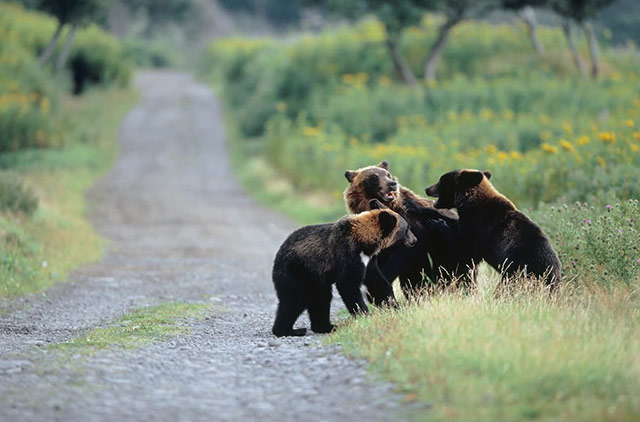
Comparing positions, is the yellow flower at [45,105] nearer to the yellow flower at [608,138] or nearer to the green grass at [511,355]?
the yellow flower at [608,138]

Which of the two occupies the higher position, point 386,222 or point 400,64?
point 400,64

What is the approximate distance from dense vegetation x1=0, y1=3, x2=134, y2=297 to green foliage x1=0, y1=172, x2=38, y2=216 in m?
0.02

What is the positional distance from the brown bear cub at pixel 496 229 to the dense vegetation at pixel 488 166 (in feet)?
1.25

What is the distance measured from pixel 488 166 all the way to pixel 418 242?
306 inches

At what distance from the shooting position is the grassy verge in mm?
12874

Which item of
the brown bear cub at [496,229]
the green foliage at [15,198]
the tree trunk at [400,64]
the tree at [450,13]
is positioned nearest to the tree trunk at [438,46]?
the tree at [450,13]

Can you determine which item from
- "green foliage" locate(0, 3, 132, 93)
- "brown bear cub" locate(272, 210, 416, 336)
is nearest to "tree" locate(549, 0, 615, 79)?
"green foliage" locate(0, 3, 132, 93)

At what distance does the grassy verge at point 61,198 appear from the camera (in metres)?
12.9

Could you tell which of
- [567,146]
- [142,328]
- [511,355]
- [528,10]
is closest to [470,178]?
[511,355]

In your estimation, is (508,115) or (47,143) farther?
(47,143)

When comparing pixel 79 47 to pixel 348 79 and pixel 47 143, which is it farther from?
pixel 348 79

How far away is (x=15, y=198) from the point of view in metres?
16.4

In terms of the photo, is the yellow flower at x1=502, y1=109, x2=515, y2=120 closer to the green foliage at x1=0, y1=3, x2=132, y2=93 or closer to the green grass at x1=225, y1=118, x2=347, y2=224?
the green grass at x1=225, y1=118, x2=347, y2=224

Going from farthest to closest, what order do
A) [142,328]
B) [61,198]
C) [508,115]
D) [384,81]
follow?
[384,81] → [508,115] → [61,198] → [142,328]
